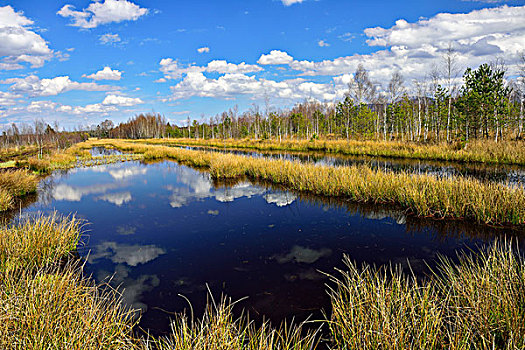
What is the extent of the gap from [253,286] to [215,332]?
304 cm

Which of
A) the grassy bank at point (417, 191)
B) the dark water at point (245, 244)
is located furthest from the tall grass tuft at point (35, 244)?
the grassy bank at point (417, 191)

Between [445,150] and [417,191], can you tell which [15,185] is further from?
[445,150]

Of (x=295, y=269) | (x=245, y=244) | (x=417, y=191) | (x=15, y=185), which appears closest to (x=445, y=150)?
(x=417, y=191)

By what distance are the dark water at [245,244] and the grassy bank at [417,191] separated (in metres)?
0.57

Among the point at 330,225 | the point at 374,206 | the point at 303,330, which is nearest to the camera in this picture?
the point at 303,330

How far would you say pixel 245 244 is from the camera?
8.01 m

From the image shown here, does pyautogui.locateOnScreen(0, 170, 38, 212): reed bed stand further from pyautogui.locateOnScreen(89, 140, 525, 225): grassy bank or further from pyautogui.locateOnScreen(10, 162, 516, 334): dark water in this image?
pyautogui.locateOnScreen(89, 140, 525, 225): grassy bank

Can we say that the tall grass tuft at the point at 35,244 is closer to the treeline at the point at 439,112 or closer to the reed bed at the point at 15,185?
the reed bed at the point at 15,185

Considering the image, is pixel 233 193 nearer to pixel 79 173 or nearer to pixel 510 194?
pixel 510 194

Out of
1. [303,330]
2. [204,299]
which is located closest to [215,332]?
[303,330]

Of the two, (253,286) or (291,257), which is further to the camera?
(291,257)

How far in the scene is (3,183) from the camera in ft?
43.5

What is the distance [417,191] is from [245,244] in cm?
663

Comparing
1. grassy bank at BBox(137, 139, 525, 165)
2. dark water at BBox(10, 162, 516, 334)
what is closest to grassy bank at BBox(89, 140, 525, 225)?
dark water at BBox(10, 162, 516, 334)
